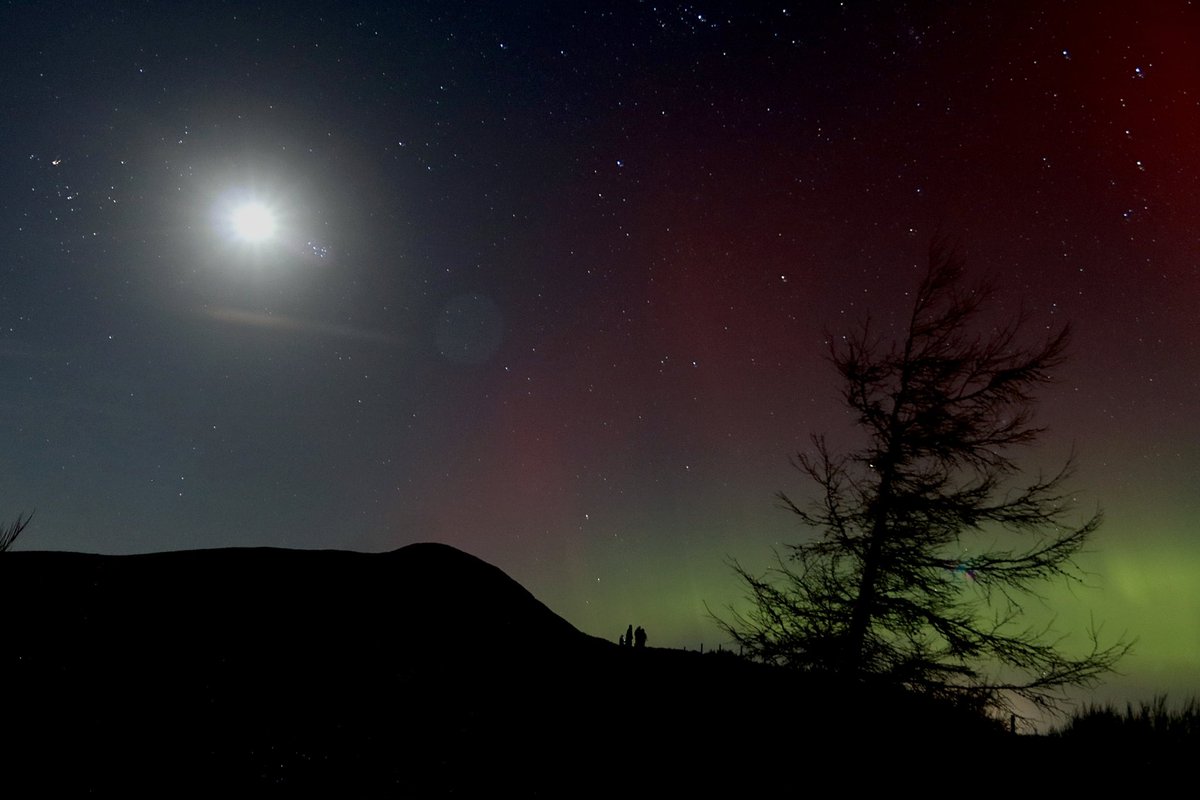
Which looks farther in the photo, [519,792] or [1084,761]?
[1084,761]

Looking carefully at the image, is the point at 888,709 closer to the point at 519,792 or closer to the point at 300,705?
the point at 519,792

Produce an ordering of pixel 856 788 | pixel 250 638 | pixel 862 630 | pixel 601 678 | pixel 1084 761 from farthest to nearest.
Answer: pixel 862 630 < pixel 601 678 < pixel 250 638 < pixel 1084 761 < pixel 856 788

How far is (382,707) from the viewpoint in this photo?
7.77 meters

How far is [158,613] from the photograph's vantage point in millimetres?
8984

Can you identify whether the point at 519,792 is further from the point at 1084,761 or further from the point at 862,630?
the point at 862,630

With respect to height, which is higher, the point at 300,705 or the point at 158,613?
the point at 158,613

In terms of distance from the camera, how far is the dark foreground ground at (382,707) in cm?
642

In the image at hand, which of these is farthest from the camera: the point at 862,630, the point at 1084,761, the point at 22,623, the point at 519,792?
the point at 862,630

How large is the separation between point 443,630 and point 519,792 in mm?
4038

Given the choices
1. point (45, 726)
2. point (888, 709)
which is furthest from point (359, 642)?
point (888, 709)

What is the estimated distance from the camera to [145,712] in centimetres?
692

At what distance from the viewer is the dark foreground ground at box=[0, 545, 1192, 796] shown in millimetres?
6418

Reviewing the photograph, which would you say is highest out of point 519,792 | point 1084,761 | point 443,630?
point 443,630

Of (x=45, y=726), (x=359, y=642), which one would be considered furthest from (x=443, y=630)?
(x=45, y=726)
